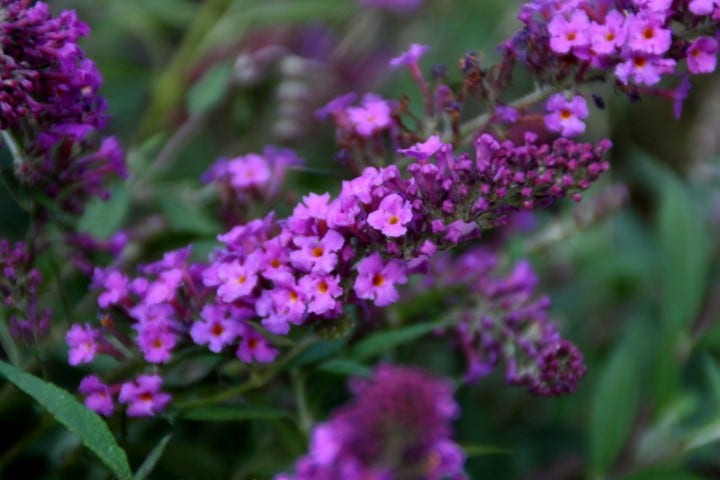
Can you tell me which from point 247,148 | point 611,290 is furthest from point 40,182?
point 611,290

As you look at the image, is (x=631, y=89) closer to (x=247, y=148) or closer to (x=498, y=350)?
(x=498, y=350)

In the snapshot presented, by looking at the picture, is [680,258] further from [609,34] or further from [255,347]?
[255,347]

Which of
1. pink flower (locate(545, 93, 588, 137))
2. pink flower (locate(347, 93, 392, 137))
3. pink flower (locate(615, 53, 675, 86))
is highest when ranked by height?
pink flower (locate(615, 53, 675, 86))

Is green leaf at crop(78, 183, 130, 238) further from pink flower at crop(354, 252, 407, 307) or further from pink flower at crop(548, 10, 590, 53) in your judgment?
pink flower at crop(548, 10, 590, 53)

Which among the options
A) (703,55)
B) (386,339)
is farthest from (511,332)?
(703,55)

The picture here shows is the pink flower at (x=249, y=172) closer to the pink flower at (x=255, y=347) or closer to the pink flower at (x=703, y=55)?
the pink flower at (x=255, y=347)

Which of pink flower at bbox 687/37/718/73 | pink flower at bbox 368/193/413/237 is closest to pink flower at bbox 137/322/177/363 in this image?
pink flower at bbox 368/193/413/237
